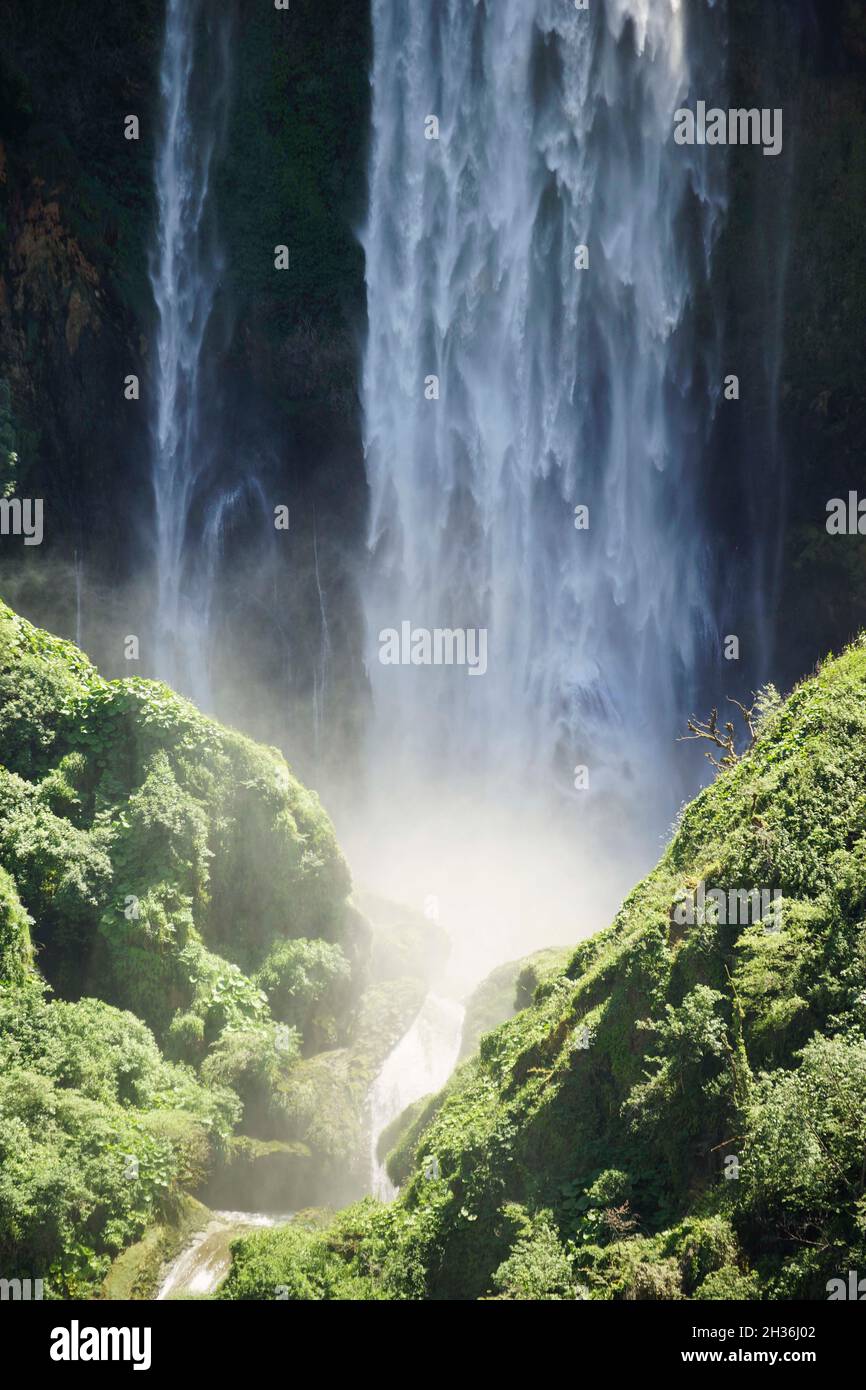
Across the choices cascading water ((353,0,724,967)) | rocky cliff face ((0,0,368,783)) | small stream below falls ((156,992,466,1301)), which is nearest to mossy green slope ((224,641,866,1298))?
small stream below falls ((156,992,466,1301))

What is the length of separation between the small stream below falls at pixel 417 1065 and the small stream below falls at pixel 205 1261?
7.75 feet

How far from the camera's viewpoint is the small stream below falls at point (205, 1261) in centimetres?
1089

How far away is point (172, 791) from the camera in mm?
15023

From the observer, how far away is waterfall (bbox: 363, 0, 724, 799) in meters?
25.5

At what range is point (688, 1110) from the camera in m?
8.84

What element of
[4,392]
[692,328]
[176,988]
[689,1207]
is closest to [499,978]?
[176,988]

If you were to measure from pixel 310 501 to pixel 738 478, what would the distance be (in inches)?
415

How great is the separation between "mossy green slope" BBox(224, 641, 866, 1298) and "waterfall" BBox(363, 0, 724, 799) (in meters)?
14.9

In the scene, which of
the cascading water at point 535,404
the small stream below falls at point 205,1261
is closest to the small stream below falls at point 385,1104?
the small stream below falls at point 205,1261

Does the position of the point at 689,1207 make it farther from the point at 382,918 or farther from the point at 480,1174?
the point at 382,918

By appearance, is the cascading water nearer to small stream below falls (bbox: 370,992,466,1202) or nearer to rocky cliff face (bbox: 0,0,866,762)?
rocky cliff face (bbox: 0,0,866,762)

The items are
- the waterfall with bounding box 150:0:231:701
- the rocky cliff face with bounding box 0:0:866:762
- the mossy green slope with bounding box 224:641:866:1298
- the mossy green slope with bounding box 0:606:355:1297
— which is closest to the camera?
the mossy green slope with bounding box 224:641:866:1298

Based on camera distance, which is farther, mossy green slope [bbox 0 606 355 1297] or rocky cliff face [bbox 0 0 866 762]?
rocky cliff face [bbox 0 0 866 762]

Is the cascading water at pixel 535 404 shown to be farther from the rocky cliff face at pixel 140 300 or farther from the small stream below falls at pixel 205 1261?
the small stream below falls at pixel 205 1261
